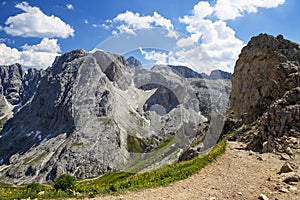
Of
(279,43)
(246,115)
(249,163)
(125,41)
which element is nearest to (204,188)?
(249,163)

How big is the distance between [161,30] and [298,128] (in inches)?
656

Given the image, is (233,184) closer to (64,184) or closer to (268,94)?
(64,184)

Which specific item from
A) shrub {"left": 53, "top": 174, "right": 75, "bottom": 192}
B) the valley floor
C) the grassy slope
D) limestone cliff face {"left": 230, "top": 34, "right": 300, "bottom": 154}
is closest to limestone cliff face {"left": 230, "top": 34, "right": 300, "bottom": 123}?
limestone cliff face {"left": 230, "top": 34, "right": 300, "bottom": 154}

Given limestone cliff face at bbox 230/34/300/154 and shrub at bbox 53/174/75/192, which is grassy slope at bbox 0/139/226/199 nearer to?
shrub at bbox 53/174/75/192

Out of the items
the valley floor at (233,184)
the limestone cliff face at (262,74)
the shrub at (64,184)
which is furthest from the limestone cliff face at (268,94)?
the shrub at (64,184)

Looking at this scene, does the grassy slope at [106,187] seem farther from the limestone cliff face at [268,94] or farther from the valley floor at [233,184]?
the limestone cliff face at [268,94]

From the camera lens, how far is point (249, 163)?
2323 centimetres

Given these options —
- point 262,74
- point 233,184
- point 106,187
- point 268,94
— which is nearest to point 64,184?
point 106,187

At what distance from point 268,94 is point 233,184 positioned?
93.6ft

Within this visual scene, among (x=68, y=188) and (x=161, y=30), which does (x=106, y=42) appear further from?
(x=68, y=188)

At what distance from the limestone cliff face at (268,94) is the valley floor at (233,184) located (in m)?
4.11

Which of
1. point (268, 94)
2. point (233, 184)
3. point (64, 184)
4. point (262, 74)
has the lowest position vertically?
point (233, 184)

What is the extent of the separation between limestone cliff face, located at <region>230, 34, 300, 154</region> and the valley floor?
4111 millimetres

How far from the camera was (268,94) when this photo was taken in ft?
140
